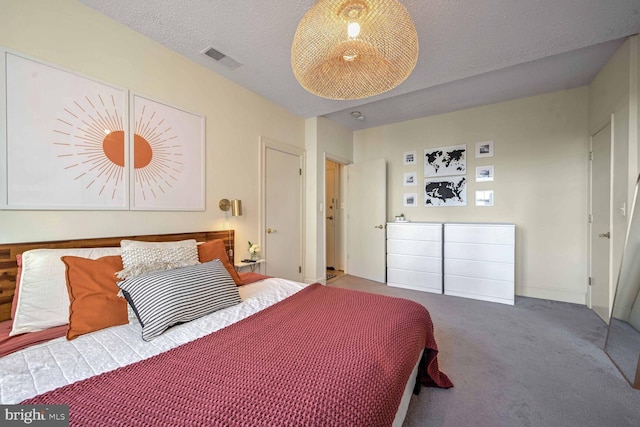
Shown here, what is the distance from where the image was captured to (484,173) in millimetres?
3547

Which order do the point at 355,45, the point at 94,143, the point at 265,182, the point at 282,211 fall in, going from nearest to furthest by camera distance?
the point at 355,45, the point at 94,143, the point at 265,182, the point at 282,211

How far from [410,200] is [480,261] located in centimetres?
133

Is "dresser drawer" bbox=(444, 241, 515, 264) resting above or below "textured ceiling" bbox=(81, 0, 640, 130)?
below

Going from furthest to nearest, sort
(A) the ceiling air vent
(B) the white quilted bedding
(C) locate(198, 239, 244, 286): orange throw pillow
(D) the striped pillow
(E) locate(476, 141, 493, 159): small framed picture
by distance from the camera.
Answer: (E) locate(476, 141, 493, 159): small framed picture < (A) the ceiling air vent < (C) locate(198, 239, 244, 286): orange throw pillow < (D) the striped pillow < (B) the white quilted bedding

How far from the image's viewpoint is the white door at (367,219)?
407cm

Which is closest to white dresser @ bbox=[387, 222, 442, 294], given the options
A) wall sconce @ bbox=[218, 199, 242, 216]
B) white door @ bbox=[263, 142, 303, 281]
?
white door @ bbox=[263, 142, 303, 281]

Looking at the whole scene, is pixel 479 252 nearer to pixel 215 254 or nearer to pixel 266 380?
pixel 215 254

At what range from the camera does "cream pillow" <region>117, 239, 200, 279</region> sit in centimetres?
141

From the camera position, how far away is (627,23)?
5.90 feet

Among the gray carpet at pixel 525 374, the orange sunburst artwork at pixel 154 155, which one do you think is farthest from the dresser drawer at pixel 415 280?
the orange sunburst artwork at pixel 154 155

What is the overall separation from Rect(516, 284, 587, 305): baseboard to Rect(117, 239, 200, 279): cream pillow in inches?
157

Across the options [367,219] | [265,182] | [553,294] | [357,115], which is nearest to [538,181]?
[553,294]

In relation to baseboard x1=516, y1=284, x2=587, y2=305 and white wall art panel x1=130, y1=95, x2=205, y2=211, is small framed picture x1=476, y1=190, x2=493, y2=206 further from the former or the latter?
white wall art panel x1=130, y1=95, x2=205, y2=211

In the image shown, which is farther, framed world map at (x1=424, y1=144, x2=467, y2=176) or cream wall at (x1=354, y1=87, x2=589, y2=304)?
framed world map at (x1=424, y1=144, x2=467, y2=176)
